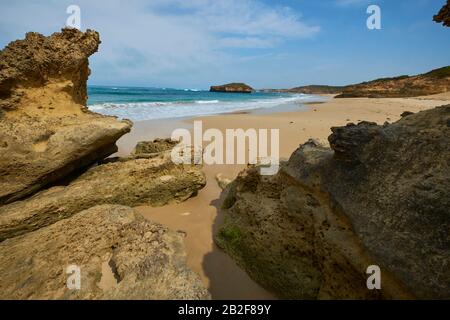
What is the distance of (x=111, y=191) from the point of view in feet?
13.1

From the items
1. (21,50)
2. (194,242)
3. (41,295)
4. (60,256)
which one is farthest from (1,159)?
(194,242)

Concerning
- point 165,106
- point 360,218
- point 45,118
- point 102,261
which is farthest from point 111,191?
point 165,106

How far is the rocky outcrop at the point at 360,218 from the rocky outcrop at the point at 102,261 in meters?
0.89

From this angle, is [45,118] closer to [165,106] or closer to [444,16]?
[444,16]

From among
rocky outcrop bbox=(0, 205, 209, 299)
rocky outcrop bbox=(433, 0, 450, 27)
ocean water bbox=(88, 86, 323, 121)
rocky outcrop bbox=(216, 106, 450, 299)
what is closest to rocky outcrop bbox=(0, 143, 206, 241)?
rocky outcrop bbox=(0, 205, 209, 299)

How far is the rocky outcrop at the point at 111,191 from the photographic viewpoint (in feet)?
11.1

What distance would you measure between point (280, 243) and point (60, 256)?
185 centimetres

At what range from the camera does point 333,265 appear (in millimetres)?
2195

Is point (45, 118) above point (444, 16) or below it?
below

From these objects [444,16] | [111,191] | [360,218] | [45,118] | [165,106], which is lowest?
[111,191]

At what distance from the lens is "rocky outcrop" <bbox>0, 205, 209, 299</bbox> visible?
1.96m

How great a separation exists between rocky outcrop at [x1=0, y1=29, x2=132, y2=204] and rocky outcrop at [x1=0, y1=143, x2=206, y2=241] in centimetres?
27

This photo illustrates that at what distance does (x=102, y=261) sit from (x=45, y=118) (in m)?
2.62
